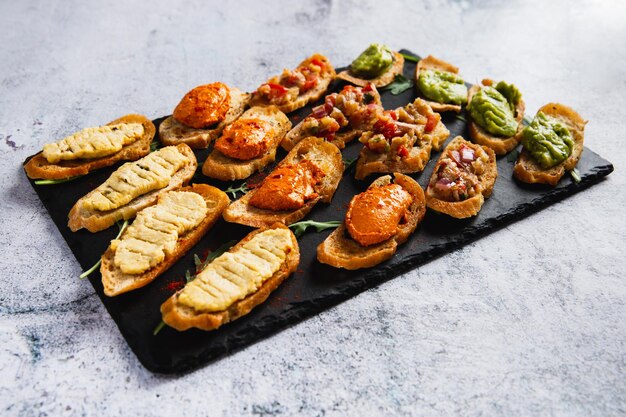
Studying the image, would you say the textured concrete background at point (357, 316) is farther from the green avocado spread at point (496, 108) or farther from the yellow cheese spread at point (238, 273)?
the green avocado spread at point (496, 108)

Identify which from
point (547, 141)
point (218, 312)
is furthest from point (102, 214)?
point (547, 141)

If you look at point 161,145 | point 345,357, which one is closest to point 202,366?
point 345,357

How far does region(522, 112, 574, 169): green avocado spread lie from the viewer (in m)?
5.52

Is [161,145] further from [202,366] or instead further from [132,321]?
[202,366]

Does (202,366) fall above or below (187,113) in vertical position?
below

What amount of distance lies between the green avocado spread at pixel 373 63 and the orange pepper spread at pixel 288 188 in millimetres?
1816

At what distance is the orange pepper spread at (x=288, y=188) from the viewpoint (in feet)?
16.0

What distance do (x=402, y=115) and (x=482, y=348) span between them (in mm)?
2287

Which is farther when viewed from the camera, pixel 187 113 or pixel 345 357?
pixel 187 113

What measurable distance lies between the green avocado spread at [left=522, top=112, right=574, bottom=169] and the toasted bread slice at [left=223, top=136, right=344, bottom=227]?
1.69 meters

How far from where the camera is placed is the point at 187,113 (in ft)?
18.8

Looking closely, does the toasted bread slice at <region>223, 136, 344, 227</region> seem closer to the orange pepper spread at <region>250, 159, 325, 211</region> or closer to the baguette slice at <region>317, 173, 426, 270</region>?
the orange pepper spread at <region>250, 159, 325, 211</region>

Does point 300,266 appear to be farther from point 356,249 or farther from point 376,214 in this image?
point 376,214

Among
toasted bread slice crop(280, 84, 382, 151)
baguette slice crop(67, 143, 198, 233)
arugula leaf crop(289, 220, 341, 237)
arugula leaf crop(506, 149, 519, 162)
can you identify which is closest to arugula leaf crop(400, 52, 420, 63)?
toasted bread slice crop(280, 84, 382, 151)
